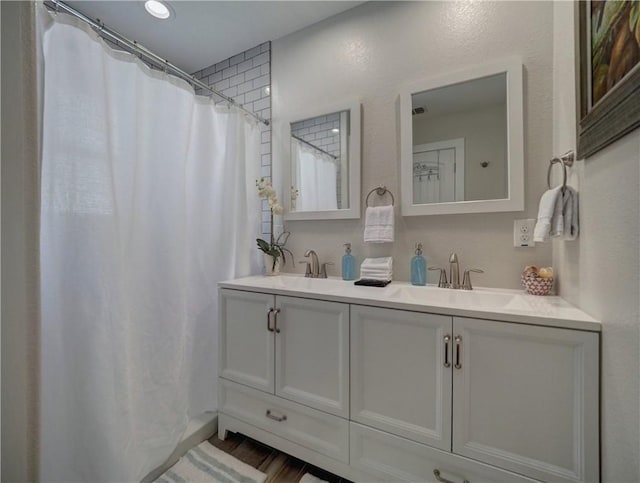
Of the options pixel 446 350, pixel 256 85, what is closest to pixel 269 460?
pixel 446 350

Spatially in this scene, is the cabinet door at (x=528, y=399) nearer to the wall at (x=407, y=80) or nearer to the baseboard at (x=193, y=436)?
the wall at (x=407, y=80)

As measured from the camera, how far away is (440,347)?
0.93m

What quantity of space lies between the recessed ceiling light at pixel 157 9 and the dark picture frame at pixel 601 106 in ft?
6.79

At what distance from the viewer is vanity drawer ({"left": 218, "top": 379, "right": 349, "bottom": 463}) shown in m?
1.13

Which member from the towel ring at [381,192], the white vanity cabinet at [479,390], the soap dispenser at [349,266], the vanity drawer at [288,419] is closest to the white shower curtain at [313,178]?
the towel ring at [381,192]

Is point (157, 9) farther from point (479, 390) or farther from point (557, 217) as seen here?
point (479, 390)

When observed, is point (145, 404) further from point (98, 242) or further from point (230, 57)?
point (230, 57)

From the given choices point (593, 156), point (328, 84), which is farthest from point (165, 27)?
point (593, 156)

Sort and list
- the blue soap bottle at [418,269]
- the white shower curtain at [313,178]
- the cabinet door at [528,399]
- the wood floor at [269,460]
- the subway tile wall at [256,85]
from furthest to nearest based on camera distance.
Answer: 1. the subway tile wall at [256,85]
2. the white shower curtain at [313,178]
3. the blue soap bottle at [418,269]
4. the wood floor at [269,460]
5. the cabinet door at [528,399]

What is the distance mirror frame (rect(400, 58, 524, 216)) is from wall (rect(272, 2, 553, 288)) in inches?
1.7

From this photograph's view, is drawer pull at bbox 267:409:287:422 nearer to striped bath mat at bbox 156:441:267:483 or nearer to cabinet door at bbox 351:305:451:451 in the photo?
striped bath mat at bbox 156:441:267:483

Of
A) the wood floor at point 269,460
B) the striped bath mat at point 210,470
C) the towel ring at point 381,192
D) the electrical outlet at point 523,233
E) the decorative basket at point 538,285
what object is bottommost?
the wood floor at point 269,460

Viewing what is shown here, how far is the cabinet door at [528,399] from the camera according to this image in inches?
30.0

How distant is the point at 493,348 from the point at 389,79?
1.45 metres
